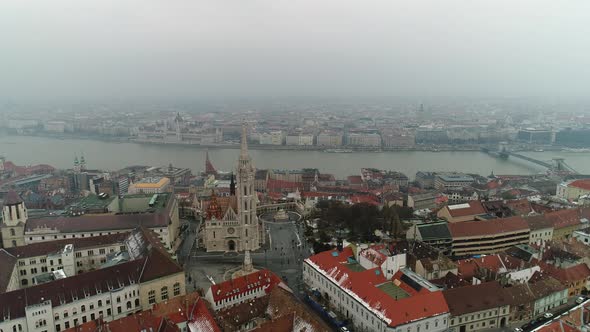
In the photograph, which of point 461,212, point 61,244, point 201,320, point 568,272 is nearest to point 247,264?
point 201,320

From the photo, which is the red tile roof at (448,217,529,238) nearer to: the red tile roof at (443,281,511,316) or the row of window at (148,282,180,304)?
the red tile roof at (443,281,511,316)

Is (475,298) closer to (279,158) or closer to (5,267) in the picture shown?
(5,267)

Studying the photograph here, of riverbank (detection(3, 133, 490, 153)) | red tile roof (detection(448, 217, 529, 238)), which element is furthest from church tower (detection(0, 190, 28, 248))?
riverbank (detection(3, 133, 490, 153))

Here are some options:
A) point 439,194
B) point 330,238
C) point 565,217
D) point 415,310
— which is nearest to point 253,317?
point 415,310

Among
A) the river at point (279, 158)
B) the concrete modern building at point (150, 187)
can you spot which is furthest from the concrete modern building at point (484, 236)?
the river at point (279, 158)

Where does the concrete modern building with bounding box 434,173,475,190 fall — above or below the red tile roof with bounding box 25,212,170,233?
below

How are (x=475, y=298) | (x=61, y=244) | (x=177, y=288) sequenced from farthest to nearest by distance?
(x=61, y=244), (x=177, y=288), (x=475, y=298)
